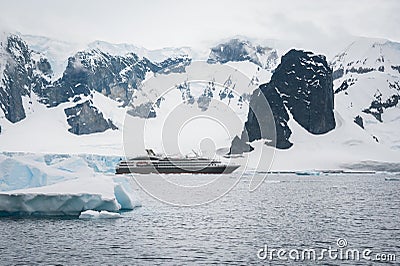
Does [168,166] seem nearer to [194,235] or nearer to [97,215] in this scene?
[97,215]

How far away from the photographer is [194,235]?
41.2 metres

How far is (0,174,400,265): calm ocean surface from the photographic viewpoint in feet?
110

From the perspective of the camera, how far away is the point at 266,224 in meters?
47.4

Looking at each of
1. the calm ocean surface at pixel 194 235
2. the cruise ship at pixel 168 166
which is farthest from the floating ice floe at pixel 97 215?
the cruise ship at pixel 168 166

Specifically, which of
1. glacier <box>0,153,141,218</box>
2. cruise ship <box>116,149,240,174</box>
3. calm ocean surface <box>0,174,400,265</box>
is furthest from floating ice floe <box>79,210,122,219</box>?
cruise ship <box>116,149,240,174</box>

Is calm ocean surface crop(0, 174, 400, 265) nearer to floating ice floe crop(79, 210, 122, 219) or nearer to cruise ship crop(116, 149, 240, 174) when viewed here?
→ floating ice floe crop(79, 210, 122, 219)

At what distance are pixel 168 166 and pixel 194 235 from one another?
11323 centimetres

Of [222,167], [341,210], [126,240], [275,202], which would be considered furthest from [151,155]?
[126,240]

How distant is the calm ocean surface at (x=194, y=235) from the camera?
33625 mm

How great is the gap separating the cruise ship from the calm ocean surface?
92.1 metres

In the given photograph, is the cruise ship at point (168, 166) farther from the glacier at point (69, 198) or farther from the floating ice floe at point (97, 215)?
the floating ice floe at point (97, 215)

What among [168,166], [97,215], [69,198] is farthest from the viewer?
[168,166]

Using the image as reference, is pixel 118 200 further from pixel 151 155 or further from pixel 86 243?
pixel 151 155

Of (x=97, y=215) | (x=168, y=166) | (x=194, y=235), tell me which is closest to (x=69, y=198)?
(x=97, y=215)
